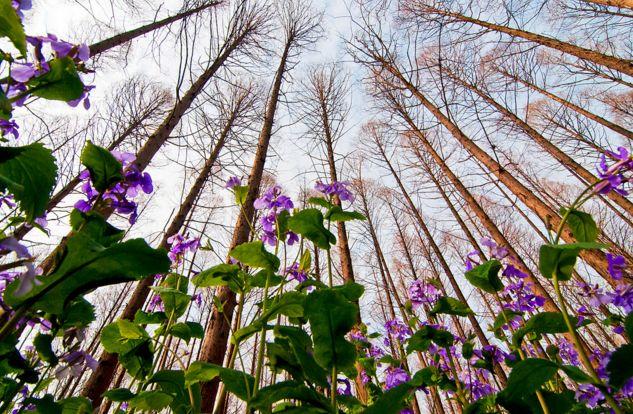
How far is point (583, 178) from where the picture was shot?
7488 mm

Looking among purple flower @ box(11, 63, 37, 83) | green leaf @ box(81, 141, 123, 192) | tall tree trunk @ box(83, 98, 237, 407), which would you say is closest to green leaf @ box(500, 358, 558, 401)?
green leaf @ box(81, 141, 123, 192)

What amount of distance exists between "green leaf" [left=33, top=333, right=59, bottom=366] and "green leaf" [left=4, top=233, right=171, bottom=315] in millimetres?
321

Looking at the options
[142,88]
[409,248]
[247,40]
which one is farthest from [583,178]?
[142,88]

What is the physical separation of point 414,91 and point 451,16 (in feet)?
5.72

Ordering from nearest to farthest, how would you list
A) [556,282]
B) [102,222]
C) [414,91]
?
1. [102,222]
2. [556,282]
3. [414,91]

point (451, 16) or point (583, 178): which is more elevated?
point (451, 16)

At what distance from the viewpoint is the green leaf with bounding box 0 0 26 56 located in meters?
0.59

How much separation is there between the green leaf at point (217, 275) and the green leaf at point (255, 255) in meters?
0.05

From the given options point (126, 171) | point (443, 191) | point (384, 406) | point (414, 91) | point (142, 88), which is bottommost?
point (384, 406)

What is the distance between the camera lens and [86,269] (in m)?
0.60

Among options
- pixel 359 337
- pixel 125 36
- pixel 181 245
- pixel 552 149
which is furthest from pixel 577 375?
pixel 552 149

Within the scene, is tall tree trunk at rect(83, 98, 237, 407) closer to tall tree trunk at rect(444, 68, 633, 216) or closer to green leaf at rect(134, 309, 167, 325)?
green leaf at rect(134, 309, 167, 325)

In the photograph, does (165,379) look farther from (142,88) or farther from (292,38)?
(142,88)

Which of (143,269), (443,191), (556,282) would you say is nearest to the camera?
(143,269)
